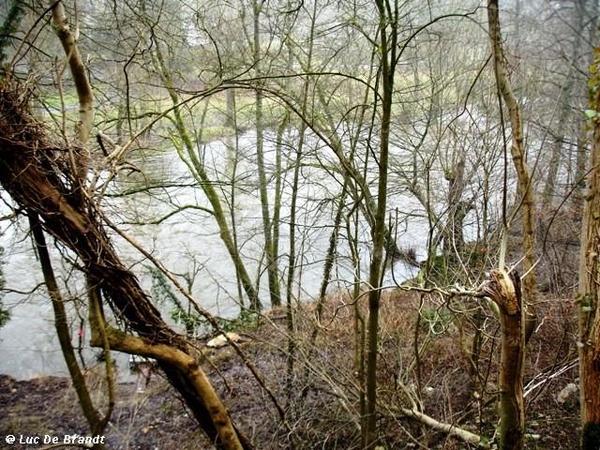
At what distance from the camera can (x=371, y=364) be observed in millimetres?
3641

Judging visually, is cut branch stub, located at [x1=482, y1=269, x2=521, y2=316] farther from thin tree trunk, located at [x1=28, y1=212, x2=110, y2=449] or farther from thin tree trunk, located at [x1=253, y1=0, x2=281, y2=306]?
thin tree trunk, located at [x1=253, y1=0, x2=281, y2=306]

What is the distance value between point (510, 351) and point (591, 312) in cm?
180

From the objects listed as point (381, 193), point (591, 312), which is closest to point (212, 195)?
point (381, 193)

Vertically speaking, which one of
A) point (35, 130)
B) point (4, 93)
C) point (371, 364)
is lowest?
point (371, 364)

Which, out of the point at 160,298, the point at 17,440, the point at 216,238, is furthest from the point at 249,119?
the point at 17,440

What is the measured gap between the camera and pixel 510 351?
99.0 inches

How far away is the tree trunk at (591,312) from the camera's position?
12.0 feet

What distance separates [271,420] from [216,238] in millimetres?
5927

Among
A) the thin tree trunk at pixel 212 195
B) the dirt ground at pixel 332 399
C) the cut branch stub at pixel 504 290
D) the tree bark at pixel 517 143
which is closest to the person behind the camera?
the cut branch stub at pixel 504 290

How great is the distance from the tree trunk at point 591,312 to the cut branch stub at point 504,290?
1771mm

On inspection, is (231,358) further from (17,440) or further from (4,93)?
(4,93)

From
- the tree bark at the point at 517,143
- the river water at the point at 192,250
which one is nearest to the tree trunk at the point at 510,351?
the tree bark at the point at 517,143

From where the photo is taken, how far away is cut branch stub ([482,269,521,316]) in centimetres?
236

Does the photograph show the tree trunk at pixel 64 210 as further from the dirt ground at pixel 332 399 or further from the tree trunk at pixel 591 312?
the tree trunk at pixel 591 312
